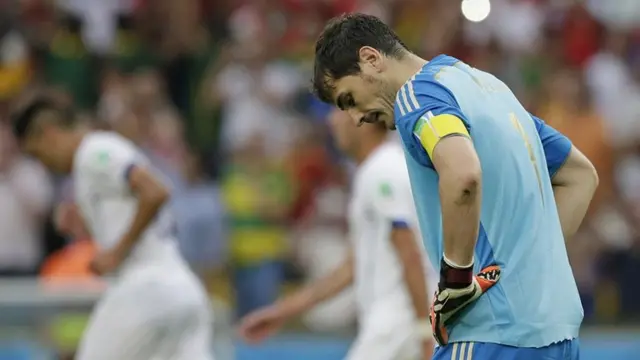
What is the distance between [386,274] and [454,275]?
2937 millimetres

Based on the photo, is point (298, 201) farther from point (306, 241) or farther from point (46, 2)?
point (46, 2)

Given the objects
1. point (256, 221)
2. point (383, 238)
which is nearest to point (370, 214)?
point (383, 238)

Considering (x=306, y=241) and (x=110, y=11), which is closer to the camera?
(x=306, y=241)

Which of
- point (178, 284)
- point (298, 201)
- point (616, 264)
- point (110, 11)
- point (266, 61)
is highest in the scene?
point (110, 11)

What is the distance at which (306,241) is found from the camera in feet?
38.8

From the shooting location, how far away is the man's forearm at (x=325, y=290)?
23.9 ft

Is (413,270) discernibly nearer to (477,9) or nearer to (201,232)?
(477,9)

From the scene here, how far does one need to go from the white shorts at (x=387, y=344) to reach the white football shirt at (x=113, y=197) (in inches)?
45.5

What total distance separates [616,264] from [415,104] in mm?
8303

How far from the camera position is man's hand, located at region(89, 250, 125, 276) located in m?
7.06

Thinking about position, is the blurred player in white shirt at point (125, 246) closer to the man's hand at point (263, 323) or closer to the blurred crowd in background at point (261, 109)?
the man's hand at point (263, 323)

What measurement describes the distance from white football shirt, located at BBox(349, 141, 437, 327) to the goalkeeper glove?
8.69 feet

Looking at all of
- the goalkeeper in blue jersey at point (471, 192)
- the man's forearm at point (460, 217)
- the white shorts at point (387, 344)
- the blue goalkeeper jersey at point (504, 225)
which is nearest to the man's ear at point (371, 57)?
the goalkeeper in blue jersey at point (471, 192)

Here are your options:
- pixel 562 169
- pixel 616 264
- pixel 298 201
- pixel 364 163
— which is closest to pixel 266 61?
pixel 298 201
